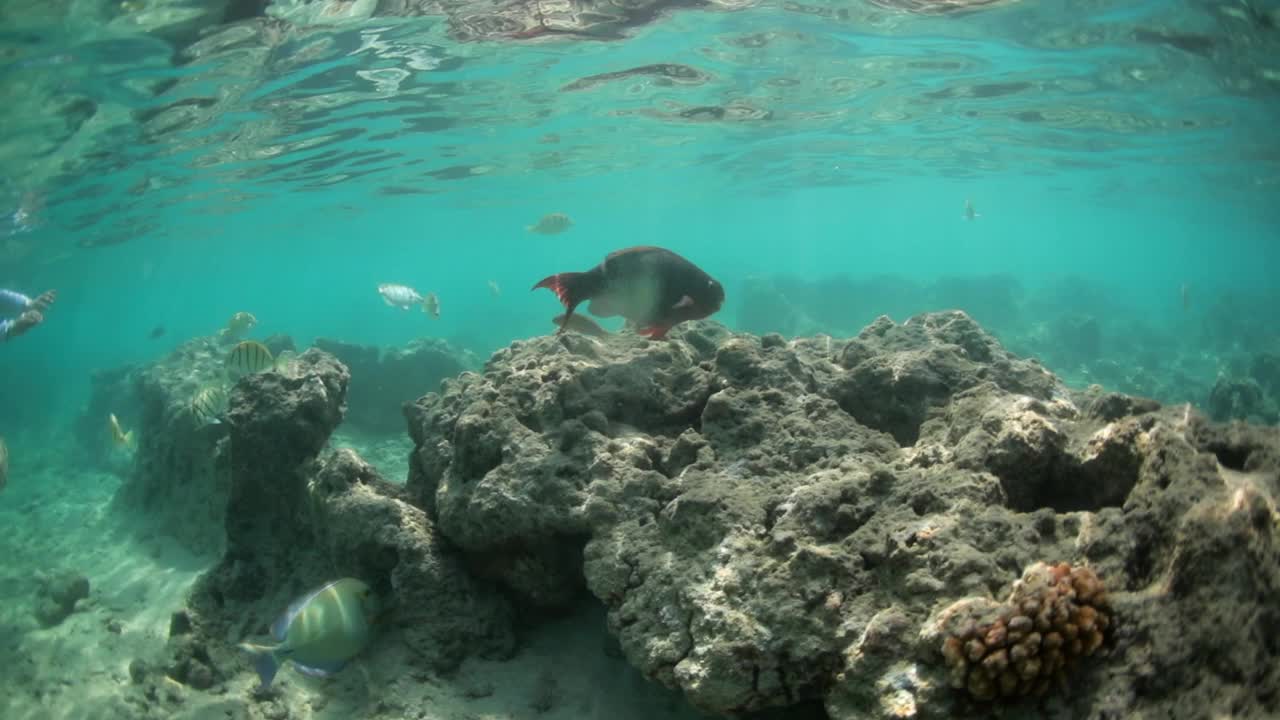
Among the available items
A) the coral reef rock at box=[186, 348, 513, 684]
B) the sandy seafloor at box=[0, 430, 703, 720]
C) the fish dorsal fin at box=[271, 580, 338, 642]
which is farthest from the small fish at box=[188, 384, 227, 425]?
the fish dorsal fin at box=[271, 580, 338, 642]

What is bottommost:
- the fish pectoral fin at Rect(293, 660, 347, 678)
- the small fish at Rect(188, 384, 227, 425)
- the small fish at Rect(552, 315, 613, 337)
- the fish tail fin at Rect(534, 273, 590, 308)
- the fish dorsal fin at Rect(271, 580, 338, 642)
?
the small fish at Rect(188, 384, 227, 425)

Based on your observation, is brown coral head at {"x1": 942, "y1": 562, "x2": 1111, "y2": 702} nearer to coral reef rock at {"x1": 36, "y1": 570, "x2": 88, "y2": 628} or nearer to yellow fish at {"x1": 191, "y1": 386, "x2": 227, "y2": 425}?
yellow fish at {"x1": 191, "y1": 386, "x2": 227, "y2": 425}

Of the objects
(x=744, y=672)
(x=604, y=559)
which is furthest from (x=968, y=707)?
(x=604, y=559)

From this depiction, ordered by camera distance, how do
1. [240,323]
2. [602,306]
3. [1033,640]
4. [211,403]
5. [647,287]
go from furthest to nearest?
[240,323] < [211,403] < [602,306] < [647,287] < [1033,640]

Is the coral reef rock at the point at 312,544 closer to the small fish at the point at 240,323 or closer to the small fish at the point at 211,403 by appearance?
the small fish at the point at 211,403

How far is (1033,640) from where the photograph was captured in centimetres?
247

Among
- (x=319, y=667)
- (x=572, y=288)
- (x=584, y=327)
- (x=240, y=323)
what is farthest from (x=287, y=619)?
(x=240, y=323)

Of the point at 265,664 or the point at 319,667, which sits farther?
the point at 319,667

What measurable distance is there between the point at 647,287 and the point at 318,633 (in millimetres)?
3239

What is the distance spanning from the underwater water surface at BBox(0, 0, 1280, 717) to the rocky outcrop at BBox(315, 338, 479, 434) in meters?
0.70

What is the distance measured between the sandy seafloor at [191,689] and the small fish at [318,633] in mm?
743

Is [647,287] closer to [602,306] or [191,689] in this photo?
[602,306]

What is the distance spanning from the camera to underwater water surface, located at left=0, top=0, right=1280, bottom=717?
12.5 m

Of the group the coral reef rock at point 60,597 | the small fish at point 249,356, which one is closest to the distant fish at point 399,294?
the small fish at point 249,356
